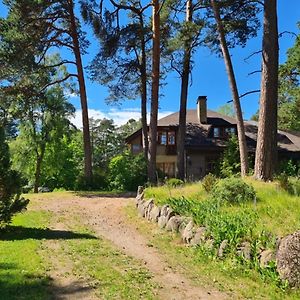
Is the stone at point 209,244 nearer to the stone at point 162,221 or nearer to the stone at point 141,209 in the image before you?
the stone at point 162,221

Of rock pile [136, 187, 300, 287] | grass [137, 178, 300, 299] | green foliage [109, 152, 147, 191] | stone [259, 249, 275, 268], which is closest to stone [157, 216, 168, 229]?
rock pile [136, 187, 300, 287]

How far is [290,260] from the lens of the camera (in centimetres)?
528

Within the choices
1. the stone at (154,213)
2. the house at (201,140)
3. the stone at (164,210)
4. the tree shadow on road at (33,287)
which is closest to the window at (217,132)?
the house at (201,140)

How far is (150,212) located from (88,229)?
1.85 m

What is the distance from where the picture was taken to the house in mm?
26734

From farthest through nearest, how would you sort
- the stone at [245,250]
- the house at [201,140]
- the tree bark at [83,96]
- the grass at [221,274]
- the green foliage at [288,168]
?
the house at [201,140] → the green foliage at [288,168] → the tree bark at [83,96] → the stone at [245,250] → the grass at [221,274]

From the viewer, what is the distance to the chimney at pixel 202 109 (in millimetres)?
29047

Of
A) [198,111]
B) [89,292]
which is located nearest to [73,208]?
[89,292]

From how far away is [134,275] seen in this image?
234 inches

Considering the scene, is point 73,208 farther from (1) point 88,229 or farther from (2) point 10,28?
(2) point 10,28

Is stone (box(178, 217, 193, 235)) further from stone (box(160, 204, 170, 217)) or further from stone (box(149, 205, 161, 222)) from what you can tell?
stone (box(149, 205, 161, 222))

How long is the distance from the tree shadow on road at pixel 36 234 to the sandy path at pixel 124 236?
0.67 meters

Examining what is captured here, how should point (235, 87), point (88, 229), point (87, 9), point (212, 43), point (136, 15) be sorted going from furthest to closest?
point (136, 15) → point (87, 9) → point (212, 43) → point (235, 87) → point (88, 229)

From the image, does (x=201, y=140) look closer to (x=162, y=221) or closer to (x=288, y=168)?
(x=288, y=168)
